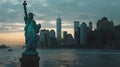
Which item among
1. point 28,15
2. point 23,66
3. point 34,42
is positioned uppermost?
point 28,15

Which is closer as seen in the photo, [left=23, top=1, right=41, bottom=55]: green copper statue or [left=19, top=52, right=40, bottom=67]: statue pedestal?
[left=19, top=52, right=40, bottom=67]: statue pedestal

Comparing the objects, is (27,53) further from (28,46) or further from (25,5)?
(25,5)

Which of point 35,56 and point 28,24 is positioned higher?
point 28,24

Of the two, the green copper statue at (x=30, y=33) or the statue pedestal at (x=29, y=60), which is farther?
the green copper statue at (x=30, y=33)

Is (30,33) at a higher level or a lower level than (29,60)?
higher

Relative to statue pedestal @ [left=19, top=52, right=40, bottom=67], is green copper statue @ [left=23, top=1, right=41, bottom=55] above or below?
above

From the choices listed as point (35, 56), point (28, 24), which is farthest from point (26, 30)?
point (35, 56)

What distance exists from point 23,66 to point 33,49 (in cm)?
96

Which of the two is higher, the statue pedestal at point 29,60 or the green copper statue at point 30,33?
the green copper statue at point 30,33

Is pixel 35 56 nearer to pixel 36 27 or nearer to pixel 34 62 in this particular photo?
pixel 34 62

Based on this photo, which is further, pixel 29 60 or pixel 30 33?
pixel 30 33

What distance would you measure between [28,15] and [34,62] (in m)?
2.36

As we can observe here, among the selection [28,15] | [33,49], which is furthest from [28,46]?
[28,15]

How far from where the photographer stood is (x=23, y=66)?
56.0 feet
